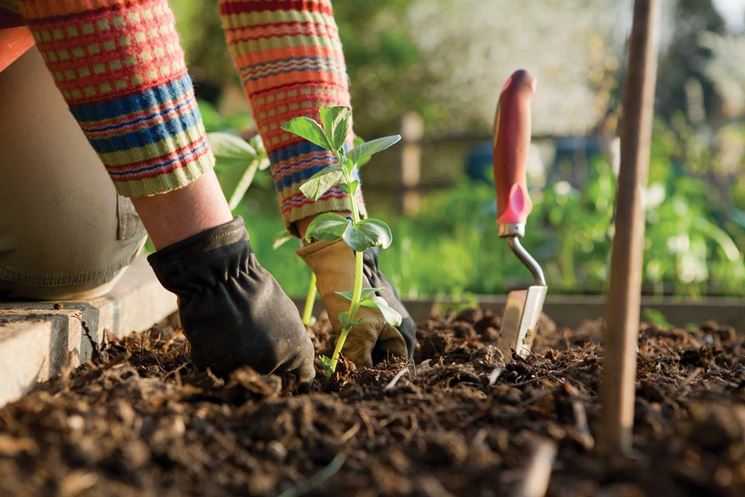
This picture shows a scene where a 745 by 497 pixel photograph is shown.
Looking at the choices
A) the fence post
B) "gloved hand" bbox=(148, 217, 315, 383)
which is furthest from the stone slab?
the fence post

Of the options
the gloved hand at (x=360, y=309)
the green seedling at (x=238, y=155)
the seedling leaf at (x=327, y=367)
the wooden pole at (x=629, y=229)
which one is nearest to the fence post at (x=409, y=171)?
the green seedling at (x=238, y=155)

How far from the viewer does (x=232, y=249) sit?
1.11 m

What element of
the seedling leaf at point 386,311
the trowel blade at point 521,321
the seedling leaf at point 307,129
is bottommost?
the trowel blade at point 521,321

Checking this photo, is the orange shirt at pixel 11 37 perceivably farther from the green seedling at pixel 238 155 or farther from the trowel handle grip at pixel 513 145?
the trowel handle grip at pixel 513 145

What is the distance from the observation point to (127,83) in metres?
1.02

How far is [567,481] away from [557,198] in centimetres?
303

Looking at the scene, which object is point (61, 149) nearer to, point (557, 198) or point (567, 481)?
point (567, 481)

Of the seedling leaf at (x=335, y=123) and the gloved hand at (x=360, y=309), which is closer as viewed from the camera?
the seedling leaf at (x=335, y=123)

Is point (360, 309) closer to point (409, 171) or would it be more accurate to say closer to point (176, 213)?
point (176, 213)

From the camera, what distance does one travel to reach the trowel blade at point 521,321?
1.43 metres

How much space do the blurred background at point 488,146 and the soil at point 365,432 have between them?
0.75m

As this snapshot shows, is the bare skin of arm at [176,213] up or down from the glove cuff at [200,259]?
up

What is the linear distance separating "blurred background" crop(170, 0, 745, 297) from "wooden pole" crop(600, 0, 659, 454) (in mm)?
1075

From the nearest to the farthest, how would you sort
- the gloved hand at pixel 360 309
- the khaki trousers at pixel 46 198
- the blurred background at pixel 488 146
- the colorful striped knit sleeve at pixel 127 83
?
the colorful striped knit sleeve at pixel 127 83 < the gloved hand at pixel 360 309 < the khaki trousers at pixel 46 198 < the blurred background at pixel 488 146
